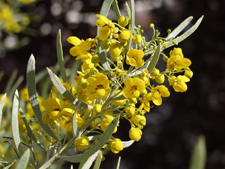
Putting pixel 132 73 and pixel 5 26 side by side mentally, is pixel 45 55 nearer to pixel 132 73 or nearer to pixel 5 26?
pixel 5 26

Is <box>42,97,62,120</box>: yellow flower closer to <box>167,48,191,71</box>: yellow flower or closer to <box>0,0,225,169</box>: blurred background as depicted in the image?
<box>167,48,191,71</box>: yellow flower

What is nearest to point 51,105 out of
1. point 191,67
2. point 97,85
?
point 97,85

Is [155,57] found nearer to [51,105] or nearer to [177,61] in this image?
[177,61]

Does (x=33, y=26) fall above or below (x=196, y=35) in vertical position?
above

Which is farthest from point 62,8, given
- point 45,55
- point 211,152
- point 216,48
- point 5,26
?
point 211,152

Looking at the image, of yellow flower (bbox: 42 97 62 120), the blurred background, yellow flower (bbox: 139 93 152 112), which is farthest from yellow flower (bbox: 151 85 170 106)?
the blurred background

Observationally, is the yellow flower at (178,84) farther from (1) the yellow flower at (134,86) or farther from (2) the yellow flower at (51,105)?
(2) the yellow flower at (51,105)

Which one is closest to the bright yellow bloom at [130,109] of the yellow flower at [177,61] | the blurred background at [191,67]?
the yellow flower at [177,61]
